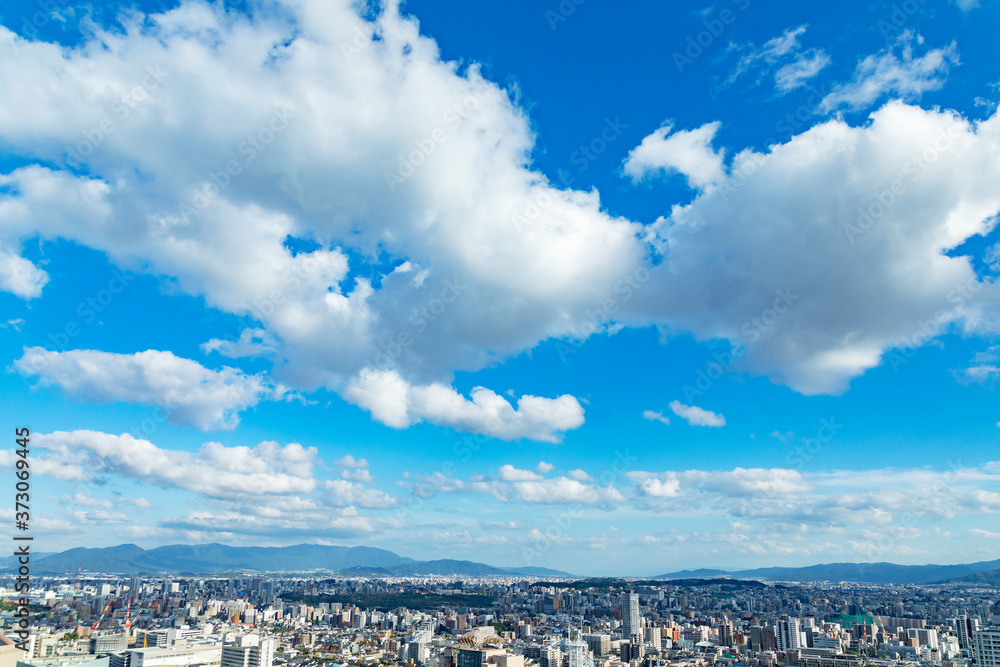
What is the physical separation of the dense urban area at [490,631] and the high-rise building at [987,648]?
53 mm

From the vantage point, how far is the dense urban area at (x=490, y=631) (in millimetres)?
33750

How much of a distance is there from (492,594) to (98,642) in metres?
76.3

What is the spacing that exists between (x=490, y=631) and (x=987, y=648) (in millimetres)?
34927

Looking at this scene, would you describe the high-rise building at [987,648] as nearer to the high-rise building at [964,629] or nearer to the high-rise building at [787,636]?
the high-rise building at [787,636]

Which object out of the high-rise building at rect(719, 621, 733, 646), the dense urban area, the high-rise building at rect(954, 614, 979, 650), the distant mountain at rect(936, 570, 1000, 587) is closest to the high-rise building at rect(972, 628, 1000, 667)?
the dense urban area

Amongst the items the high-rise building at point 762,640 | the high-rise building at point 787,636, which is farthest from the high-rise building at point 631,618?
the high-rise building at point 787,636

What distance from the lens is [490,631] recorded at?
5216cm

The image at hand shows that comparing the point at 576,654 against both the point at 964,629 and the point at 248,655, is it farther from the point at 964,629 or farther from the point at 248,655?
the point at 964,629

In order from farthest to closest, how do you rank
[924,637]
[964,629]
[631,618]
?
[631,618] → [964,629] → [924,637]

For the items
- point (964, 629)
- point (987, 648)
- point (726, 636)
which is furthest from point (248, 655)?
point (964, 629)

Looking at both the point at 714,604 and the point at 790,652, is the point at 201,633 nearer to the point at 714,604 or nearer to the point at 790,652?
the point at 790,652

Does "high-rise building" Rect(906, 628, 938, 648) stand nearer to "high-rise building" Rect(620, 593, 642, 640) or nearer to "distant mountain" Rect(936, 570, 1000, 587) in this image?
"high-rise building" Rect(620, 593, 642, 640)

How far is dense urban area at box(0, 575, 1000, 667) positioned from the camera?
33750 millimetres

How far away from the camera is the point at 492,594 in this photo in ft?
336
